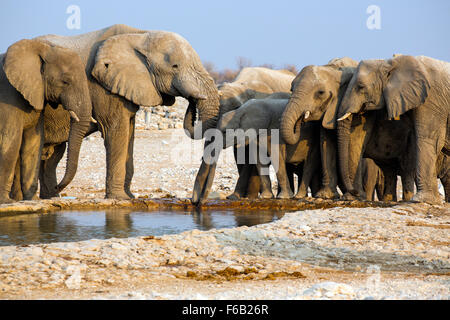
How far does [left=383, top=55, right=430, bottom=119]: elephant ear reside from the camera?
35.2 feet

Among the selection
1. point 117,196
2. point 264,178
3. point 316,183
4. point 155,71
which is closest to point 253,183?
point 264,178

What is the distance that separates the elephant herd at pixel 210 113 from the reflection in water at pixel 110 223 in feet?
3.80

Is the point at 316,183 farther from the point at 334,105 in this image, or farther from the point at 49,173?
the point at 49,173

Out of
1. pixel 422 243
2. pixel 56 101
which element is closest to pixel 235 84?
pixel 56 101

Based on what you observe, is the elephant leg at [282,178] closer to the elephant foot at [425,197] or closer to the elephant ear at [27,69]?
the elephant foot at [425,197]

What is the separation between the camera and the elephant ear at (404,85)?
35.2 feet

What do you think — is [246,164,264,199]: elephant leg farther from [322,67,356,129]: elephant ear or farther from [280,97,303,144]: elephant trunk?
[322,67,356,129]: elephant ear

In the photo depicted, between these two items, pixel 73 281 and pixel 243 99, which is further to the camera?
pixel 243 99

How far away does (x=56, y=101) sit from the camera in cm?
1040

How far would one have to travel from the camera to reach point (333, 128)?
38.4 ft

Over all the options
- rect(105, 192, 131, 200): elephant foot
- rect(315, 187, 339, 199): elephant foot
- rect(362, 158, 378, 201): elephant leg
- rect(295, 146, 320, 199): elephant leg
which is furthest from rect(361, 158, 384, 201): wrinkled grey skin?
rect(105, 192, 131, 200): elephant foot

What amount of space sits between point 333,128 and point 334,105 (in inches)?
14.5

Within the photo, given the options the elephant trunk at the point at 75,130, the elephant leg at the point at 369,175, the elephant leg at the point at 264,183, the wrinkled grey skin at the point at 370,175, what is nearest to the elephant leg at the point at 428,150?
the elephant leg at the point at 264,183

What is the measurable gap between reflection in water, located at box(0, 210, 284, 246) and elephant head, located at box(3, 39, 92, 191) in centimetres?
139
